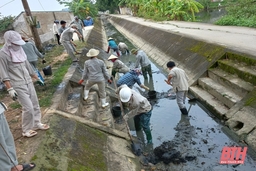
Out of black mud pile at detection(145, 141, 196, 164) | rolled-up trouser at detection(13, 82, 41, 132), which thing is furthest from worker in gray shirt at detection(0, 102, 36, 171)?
black mud pile at detection(145, 141, 196, 164)

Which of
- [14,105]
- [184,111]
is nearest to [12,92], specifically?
[14,105]

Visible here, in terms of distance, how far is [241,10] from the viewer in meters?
8.21

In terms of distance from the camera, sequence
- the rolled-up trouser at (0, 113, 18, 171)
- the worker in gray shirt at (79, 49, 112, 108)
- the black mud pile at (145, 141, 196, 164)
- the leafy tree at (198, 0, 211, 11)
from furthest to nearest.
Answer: the leafy tree at (198, 0, 211, 11) < the worker in gray shirt at (79, 49, 112, 108) < the black mud pile at (145, 141, 196, 164) < the rolled-up trouser at (0, 113, 18, 171)

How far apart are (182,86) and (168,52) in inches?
287

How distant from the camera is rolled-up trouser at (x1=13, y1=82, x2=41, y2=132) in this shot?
14.4 ft

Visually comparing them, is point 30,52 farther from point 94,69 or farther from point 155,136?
point 155,136

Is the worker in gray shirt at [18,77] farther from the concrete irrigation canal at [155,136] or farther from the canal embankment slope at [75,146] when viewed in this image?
the concrete irrigation canal at [155,136]

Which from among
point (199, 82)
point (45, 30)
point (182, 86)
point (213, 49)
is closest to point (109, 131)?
point (182, 86)

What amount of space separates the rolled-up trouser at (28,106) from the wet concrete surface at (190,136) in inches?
118

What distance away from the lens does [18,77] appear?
4.36 m

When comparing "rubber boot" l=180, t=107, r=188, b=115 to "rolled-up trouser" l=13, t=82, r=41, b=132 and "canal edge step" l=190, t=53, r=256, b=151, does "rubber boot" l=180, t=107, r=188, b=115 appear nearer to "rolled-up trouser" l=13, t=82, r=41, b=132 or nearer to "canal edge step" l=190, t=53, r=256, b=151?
"canal edge step" l=190, t=53, r=256, b=151

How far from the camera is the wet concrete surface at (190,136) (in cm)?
523

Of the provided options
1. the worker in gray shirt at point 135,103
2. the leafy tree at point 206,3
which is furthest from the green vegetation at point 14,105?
the leafy tree at point 206,3

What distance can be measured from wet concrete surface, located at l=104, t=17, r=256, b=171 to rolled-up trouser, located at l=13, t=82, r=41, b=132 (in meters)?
2.99
